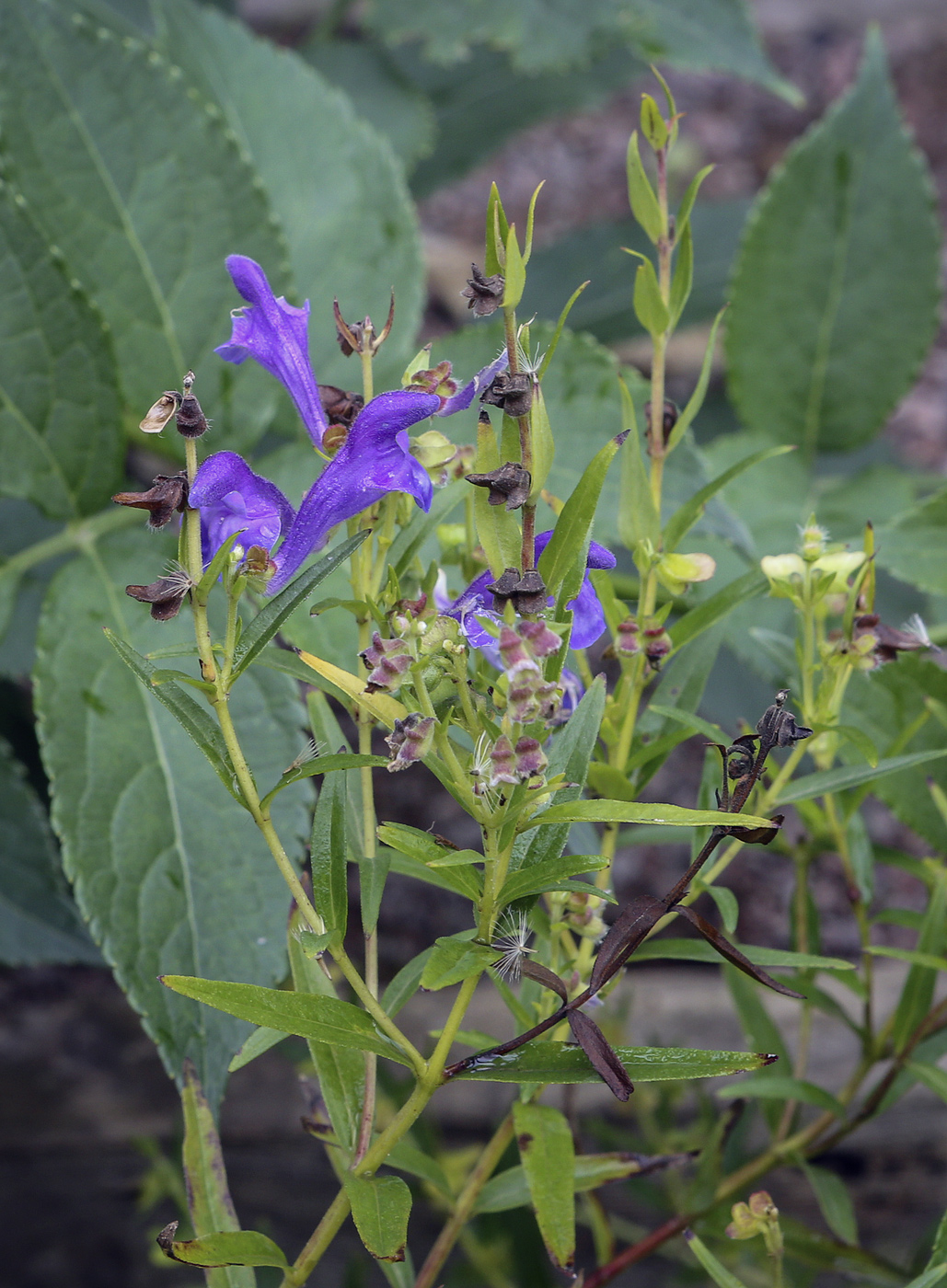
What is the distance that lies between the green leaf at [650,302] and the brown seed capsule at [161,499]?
17 centimetres

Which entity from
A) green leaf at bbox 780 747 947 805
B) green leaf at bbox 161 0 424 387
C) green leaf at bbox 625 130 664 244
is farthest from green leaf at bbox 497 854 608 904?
green leaf at bbox 161 0 424 387

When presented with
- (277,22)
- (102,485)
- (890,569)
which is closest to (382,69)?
(277,22)

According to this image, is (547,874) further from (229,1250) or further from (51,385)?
(51,385)

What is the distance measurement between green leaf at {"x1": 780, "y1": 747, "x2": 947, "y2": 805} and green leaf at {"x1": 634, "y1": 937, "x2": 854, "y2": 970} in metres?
0.06

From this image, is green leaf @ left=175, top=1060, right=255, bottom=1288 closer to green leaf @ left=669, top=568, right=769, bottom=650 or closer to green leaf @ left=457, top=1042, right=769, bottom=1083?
green leaf @ left=457, top=1042, right=769, bottom=1083

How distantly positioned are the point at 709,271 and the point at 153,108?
2.40 ft

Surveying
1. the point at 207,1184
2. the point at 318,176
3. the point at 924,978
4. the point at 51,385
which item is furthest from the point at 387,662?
the point at 318,176

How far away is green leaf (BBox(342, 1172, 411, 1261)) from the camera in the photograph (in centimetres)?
34

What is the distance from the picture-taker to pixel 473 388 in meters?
0.35

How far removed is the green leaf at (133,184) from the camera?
670 mm

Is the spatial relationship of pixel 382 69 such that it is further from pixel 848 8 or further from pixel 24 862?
pixel 24 862

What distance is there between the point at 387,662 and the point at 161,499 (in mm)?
82

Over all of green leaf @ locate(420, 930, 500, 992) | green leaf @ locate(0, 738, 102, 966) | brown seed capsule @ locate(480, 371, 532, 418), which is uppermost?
brown seed capsule @ locate(480, 371, 532, 418)

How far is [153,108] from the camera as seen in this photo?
69 centimetres
